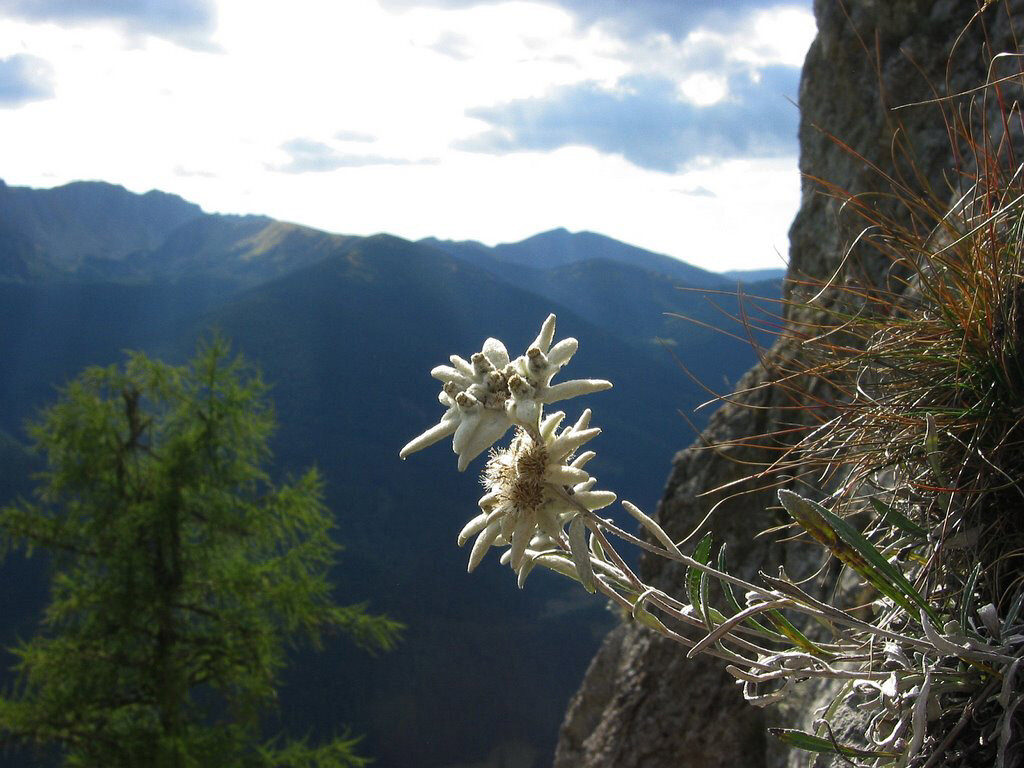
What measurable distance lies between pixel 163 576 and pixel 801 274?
12.1 m

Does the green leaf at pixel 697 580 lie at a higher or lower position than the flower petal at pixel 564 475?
lower

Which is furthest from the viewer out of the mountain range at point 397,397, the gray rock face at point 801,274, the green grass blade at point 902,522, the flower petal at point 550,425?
the mountain range at point 397,397

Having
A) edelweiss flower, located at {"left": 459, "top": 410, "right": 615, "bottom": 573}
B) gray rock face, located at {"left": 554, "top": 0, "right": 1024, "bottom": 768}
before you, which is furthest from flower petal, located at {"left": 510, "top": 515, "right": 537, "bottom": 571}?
gray rock face, located at {"left": 554, "top": 0, "right": 1024, "bottom": 768}

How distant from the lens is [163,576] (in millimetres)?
13062

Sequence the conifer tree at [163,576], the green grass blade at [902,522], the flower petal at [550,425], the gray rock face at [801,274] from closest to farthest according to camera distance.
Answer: the flower petal at [550,425] → the green grass blade at [902,522] → the gray rock face at [801,274] → the conifer tree at [163,576]

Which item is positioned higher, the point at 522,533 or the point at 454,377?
the point at 454,377

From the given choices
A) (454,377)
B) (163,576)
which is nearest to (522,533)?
(454,377)

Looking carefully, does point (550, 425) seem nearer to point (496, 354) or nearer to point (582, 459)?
point (582, 459)

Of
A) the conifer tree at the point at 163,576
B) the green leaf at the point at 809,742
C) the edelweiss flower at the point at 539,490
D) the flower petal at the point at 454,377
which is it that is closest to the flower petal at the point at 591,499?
the edelweiss flower at the point at 539,490

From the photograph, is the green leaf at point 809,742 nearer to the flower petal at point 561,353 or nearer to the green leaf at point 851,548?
the green leaf at point 851,548

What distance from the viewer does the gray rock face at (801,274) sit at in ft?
13.8

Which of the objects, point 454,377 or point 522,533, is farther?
point 454,377

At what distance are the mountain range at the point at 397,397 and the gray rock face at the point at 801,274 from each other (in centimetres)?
258

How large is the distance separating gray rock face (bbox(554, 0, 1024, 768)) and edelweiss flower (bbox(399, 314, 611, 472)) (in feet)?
7.46
